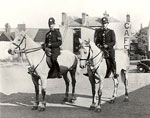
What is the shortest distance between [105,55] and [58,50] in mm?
1451

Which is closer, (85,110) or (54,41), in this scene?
(85,110)

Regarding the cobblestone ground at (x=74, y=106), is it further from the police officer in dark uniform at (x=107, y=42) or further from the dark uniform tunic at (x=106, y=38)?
the dark uniform tunic at (x=106, y=38)

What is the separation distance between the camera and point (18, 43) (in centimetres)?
879

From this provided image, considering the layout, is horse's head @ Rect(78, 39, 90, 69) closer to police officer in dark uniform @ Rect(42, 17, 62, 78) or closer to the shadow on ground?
police officer in dark uniform @ Rect(42, 17, 62, 78)

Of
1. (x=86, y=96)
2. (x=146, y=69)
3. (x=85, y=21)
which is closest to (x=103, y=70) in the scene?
(x=86, y=96)

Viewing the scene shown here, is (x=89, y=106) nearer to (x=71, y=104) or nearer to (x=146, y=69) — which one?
(x=71, y=104)

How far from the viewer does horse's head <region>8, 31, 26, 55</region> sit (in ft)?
28.6

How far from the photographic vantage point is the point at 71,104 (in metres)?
9.84

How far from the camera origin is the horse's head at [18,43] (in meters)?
8.72

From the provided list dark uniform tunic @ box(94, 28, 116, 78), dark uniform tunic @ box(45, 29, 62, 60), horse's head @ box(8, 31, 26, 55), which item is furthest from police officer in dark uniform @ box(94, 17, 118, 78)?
horse's head @ box(8, 31, 26, 55)

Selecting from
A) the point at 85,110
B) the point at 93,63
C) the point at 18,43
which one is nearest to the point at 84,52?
the point at 93,63

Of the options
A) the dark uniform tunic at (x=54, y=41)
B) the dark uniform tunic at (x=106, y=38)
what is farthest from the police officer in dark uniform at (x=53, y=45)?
the dark uniform tunic at (x=106, y=38)

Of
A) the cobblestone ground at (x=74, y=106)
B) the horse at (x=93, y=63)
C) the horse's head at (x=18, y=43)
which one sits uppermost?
the horse's head at (x=18, y=43)

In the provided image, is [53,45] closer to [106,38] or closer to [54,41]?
[54,41]
